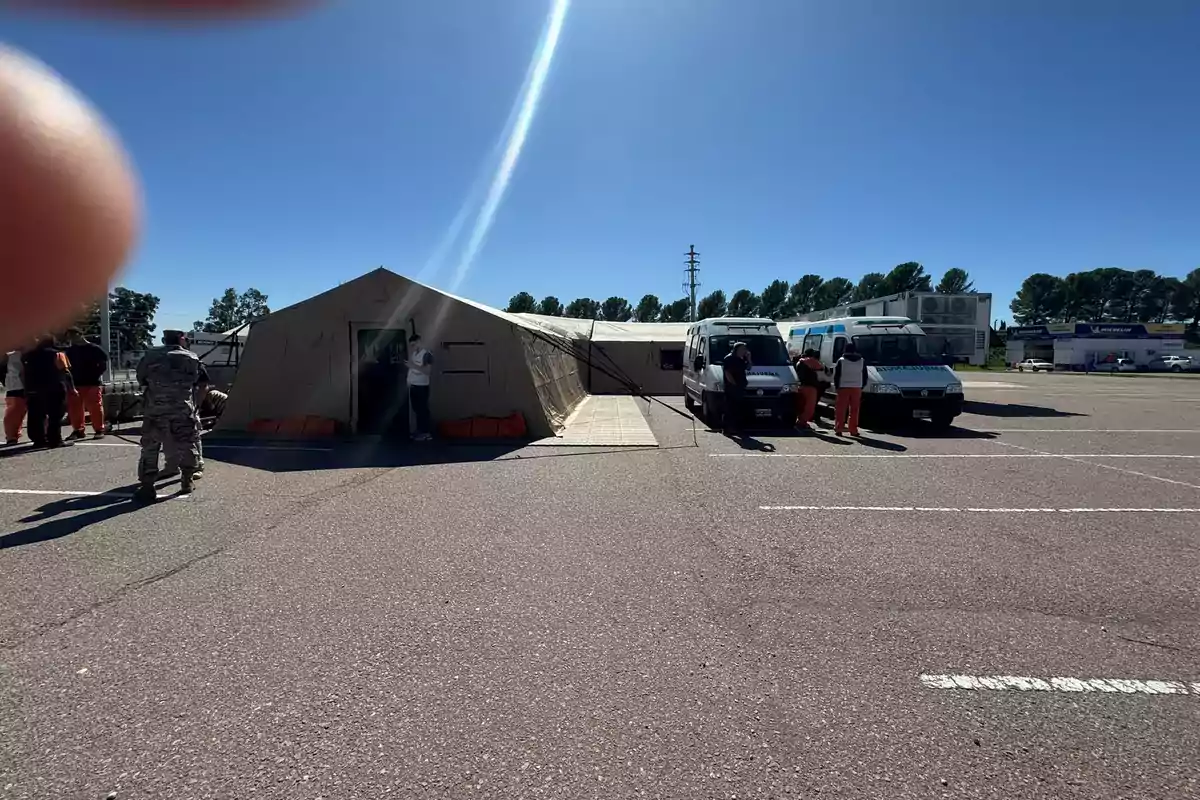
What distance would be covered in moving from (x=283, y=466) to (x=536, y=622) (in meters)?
6.38

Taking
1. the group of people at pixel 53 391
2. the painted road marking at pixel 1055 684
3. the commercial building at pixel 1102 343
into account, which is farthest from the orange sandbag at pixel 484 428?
the commercial building at pixel 1102 343

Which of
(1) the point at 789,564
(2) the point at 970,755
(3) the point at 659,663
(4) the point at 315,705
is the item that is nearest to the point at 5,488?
(4) the point at 315,705

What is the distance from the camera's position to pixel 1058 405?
2017 centimetres

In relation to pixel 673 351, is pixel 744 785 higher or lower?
lower

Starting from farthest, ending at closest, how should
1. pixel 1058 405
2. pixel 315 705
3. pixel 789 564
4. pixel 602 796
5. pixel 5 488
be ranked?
pixel 1058 405
pixel 5 488
pixel 789 564
pixel 315 705
pixel 602 796

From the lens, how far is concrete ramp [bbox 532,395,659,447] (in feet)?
36.9

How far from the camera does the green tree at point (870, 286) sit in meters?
91.4

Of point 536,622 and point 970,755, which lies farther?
point 536,622

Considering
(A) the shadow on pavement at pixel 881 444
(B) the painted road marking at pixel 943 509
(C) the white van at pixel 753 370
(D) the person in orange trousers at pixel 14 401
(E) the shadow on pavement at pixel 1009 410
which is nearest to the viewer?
(B) the painted road marking at pixel 943 509

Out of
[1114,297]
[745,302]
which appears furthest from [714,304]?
[1114,297]

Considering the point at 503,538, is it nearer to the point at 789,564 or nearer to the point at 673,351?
the point at 789,564

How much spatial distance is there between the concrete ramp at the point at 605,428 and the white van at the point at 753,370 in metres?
1.55

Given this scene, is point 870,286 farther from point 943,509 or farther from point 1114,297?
point 943,509

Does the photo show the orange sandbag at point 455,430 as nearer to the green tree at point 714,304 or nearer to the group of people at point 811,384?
the group of people at point 811,384
